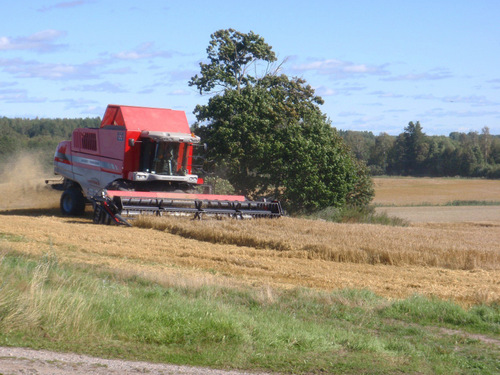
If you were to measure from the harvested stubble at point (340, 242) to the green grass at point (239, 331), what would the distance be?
607 cm

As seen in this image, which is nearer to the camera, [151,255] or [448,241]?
[151,255]

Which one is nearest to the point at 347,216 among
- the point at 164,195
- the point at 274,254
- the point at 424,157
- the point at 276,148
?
the point at 276,148

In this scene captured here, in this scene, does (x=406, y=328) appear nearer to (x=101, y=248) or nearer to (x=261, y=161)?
(x=101, y=248)

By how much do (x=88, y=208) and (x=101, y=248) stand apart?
1180 centimetres

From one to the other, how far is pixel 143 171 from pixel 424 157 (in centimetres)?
8891

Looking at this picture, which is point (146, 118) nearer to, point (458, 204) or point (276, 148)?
point (276, 148)

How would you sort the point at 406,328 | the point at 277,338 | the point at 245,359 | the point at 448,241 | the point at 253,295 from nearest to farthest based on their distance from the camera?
the point at 245,359, the point at 277,338, the point at 406,328, the point at 253,295, the point at 448,241

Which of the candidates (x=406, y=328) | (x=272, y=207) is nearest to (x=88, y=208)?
(x=272, y=207)

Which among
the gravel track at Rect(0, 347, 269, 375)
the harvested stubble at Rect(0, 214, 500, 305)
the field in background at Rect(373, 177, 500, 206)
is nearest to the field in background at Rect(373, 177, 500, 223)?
the field in background at Rect(373, 177, 500, 206)

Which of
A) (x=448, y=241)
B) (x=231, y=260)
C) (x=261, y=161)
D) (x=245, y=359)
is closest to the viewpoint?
(x=245, y=359)

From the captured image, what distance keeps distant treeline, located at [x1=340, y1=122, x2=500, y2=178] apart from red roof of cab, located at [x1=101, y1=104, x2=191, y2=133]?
78338 millimetres

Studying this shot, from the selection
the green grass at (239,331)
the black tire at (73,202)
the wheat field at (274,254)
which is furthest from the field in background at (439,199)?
the green grass at (239,331)

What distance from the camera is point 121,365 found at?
588 cm

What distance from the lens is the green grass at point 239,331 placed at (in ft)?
20.8
